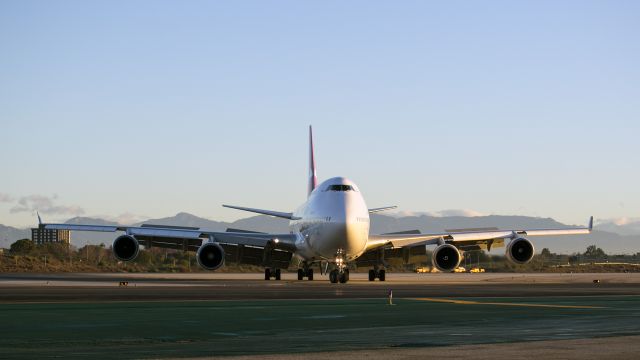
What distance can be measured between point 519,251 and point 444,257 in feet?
13.3

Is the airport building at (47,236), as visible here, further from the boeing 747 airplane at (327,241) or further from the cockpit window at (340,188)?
the cockpit window at (340,188)

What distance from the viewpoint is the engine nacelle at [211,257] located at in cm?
5062

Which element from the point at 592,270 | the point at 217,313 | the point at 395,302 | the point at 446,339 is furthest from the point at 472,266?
the point at 446,339

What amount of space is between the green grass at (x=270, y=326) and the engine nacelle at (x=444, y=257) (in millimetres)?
27217

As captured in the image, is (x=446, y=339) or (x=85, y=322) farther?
(x=85, y=322)

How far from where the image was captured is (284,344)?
13602mm

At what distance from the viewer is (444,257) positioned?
168 ft

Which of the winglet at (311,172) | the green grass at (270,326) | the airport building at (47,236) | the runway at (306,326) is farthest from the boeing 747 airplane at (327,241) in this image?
the airport building at (47,236)

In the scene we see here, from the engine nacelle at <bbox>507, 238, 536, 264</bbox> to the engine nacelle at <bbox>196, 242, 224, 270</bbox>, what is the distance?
15.1m

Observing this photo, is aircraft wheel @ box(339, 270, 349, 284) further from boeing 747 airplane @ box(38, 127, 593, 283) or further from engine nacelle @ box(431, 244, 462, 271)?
engine nacelle @ box(431, 244, 462, 271)

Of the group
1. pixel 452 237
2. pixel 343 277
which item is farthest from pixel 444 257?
pixel 343 277

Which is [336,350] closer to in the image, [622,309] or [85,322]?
[85,322]

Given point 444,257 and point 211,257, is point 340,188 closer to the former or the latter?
point 444,257

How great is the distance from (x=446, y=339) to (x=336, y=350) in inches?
88.2
